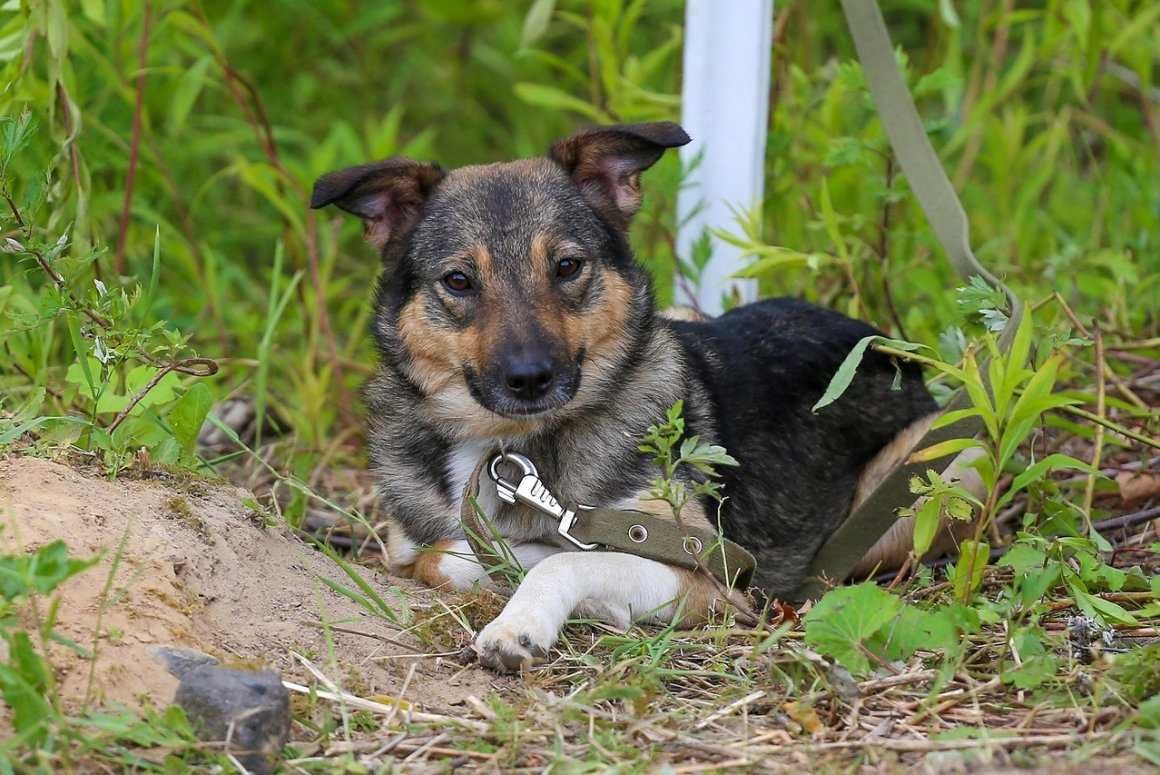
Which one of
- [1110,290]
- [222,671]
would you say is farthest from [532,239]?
[1110,290]

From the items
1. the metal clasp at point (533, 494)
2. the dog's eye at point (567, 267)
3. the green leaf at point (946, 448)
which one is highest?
the dog's eye at point (567, 267)

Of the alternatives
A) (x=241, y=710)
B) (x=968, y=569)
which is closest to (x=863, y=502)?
(x=968, y=569)

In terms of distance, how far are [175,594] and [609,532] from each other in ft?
4.14

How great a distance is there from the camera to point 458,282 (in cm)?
426

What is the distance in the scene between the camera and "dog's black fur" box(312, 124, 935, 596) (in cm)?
417

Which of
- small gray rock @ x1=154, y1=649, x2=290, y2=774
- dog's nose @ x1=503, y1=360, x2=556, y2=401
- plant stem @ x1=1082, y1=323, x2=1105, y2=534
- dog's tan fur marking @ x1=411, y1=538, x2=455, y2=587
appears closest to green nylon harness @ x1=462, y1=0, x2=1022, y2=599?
dog's tan fur marking @ x1=411, y1=538, x2=455, y2=587

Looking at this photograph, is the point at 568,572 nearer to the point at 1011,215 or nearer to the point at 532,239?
the point at 532,239

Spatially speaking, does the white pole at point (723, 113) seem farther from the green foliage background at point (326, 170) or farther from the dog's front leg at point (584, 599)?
the dog's front leg at point (584, 599)

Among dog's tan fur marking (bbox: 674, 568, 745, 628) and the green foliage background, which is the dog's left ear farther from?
dog's tan fur marking (bbox: 674, 568, 745, 628)

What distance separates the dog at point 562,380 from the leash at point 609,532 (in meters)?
0.05

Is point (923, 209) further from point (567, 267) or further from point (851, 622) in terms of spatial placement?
point (851, 622)

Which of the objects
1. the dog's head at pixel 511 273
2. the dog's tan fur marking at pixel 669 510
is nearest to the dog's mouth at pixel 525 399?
the dog's head at pixel 511 273

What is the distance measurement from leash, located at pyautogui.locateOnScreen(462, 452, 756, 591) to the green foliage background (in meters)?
1.04

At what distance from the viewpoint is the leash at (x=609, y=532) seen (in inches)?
158
